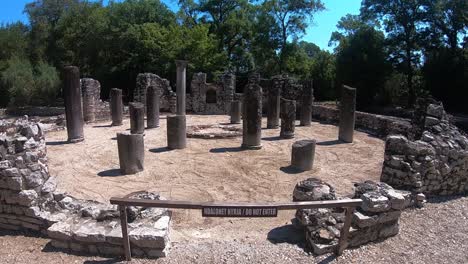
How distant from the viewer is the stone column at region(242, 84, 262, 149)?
44.1ft

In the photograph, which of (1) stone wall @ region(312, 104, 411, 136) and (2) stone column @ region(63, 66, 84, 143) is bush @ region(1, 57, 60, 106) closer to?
(2) stone column @ region(63, 66, 84, 143)

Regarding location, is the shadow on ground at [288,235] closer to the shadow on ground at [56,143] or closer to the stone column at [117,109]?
the shadow on ground at [56,143]

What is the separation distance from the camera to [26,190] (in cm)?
677

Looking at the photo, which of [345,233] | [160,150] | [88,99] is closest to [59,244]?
[345,233]

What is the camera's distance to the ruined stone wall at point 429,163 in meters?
8.15

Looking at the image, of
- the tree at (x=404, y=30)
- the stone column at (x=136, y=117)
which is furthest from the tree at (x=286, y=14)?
the stone column at (x=136, y=117)

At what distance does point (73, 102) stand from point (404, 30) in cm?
2899

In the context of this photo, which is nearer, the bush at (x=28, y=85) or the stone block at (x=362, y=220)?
the stone block at (x=362, y=220)

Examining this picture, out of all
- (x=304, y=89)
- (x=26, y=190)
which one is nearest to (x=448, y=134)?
(x=26, y=190)

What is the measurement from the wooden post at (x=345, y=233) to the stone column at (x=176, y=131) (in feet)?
27.8

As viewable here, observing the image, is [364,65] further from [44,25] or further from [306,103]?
[44,25]

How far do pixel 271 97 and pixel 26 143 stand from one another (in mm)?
12875

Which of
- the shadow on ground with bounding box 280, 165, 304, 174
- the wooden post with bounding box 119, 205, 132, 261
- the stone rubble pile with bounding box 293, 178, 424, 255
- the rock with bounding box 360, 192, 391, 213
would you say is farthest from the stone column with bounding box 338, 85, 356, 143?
the wooden post with bounding box 119, 205, 132, 261

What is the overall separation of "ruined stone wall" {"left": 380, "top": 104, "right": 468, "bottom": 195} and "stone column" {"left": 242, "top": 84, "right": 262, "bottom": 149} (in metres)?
5.69
